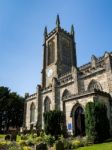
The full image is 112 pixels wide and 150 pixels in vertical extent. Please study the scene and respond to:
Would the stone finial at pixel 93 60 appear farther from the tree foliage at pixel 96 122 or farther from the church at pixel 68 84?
the tree foliage at pixel 96 122

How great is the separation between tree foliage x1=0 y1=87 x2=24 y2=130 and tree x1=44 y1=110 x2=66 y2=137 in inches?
1331

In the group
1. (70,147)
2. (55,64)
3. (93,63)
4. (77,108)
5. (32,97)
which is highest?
(55,64)

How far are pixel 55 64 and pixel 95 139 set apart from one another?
32760 mm

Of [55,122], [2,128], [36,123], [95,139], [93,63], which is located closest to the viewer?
[95,139]

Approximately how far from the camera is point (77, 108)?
105ft

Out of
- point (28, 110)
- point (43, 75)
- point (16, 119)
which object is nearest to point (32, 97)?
point (28, 110)

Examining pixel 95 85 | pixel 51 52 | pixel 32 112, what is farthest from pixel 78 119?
pixel 51 52

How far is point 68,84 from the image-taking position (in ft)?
138

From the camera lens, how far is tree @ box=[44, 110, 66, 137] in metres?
30.5

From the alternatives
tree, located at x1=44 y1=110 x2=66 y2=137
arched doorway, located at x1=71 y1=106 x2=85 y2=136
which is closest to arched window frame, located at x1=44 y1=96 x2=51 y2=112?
tree, located at x1=44 y1=110 x2=66 y2=137

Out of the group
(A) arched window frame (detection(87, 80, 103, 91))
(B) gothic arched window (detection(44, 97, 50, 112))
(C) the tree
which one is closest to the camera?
(C) the tree

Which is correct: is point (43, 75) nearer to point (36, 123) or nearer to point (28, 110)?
point (28, 110)

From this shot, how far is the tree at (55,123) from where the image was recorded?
30.5 meters

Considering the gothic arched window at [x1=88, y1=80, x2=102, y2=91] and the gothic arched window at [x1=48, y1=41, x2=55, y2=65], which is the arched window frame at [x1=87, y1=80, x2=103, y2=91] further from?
the gothic arched window at [x1=48, y1=41, x2=55, y2=65]
